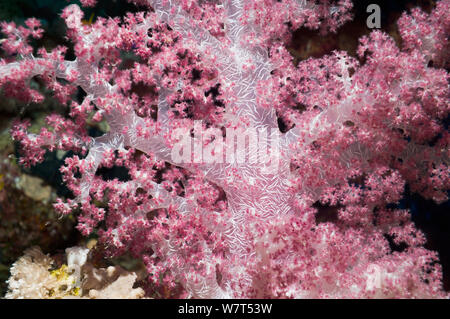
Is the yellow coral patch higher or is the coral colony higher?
the coral colony

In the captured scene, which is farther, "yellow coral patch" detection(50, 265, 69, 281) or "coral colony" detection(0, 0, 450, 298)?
"yellow coral patch" detection(50, 265, 69, 281)

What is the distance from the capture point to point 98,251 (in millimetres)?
3072

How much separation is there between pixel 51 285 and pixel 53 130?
1.25 m

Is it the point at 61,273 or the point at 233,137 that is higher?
the point at 233,137

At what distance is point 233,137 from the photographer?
286 centimetres

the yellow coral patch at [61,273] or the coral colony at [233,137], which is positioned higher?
the coral colony at [233,137]

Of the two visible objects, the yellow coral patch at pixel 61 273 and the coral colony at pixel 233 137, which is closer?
the coral colony at pixel 233 137

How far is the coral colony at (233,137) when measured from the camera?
2.65 meters

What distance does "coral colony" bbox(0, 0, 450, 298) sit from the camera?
2.65 metres
